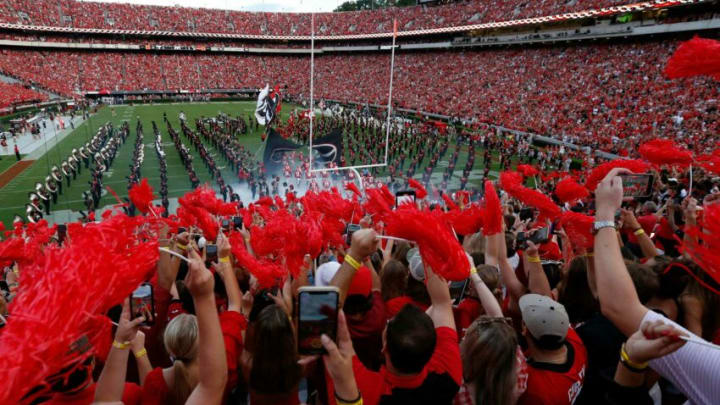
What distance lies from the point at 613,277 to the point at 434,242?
2.46ft

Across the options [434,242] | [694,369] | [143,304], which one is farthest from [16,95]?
[694,369]

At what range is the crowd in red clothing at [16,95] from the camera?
71.2ft

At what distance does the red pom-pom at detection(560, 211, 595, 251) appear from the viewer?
3098 millimetres

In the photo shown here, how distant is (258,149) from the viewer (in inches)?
821

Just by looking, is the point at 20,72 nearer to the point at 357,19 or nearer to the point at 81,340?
the point at 357,19

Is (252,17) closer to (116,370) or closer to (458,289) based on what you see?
(458,289)

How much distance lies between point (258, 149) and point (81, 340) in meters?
20.4

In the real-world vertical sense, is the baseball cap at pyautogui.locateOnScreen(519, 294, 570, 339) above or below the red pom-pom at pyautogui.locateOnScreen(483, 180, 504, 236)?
below

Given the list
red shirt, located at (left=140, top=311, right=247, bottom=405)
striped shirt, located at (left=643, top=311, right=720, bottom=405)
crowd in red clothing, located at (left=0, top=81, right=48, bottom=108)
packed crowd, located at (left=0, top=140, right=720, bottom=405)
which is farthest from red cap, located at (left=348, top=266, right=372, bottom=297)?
crowd in red clothing, located at (left=0, top=81, right=48, bottom=108)

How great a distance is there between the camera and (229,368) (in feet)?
6.33

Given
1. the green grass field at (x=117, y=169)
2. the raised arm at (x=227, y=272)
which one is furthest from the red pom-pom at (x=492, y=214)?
the green grass field at (x=117, y=169)

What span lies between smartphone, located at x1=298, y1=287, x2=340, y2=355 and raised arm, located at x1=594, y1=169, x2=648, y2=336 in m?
0.87

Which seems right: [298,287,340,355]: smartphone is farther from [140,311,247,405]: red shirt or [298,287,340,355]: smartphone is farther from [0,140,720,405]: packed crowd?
[140,311,247,405]: red shirt

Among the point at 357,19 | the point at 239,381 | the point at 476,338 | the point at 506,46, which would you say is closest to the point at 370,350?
the point at 239,381
